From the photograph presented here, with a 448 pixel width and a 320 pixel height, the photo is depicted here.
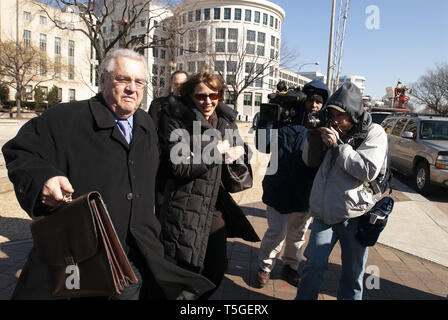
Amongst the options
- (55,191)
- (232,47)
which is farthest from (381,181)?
(232,47)

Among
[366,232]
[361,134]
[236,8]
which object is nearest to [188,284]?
[366,232]

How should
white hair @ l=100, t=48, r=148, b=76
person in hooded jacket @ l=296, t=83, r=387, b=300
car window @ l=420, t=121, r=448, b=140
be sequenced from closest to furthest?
white hair @ l=100, t=48, r=148, b=76
person in hooded jacket @ l=296, t=83, r=387, b=300
car window @ l=420, t=121, r=448, b=140

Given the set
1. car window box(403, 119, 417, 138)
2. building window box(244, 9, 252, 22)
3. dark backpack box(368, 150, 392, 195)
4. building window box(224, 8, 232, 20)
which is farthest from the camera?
building window box(244, 9, 252, 22)

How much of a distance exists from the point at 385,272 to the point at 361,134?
2073mm

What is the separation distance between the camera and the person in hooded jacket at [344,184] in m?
2.36

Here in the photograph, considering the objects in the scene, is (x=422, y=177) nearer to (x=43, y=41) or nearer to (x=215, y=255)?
(x=215, y=255)

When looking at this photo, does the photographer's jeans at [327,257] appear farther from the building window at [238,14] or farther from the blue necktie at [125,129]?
the building window at [238,14]

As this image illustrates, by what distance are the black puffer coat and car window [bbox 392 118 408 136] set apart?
31.2 ft

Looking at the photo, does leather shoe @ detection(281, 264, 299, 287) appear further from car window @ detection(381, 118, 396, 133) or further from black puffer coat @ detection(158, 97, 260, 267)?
car window @ detection(381, 118, 396, 133)

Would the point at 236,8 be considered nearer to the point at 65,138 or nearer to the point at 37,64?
the point at 37,64

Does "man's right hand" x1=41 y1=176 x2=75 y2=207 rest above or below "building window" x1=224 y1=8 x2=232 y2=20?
A: below

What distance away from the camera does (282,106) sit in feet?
10.4

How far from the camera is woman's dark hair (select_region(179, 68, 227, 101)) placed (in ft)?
7.98

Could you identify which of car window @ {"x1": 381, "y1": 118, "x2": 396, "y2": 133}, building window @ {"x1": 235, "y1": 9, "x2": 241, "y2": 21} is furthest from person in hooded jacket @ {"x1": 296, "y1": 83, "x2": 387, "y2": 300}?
building window @ {"x1": 235, "y1": 9, "x2": 241, "y2": 21}
